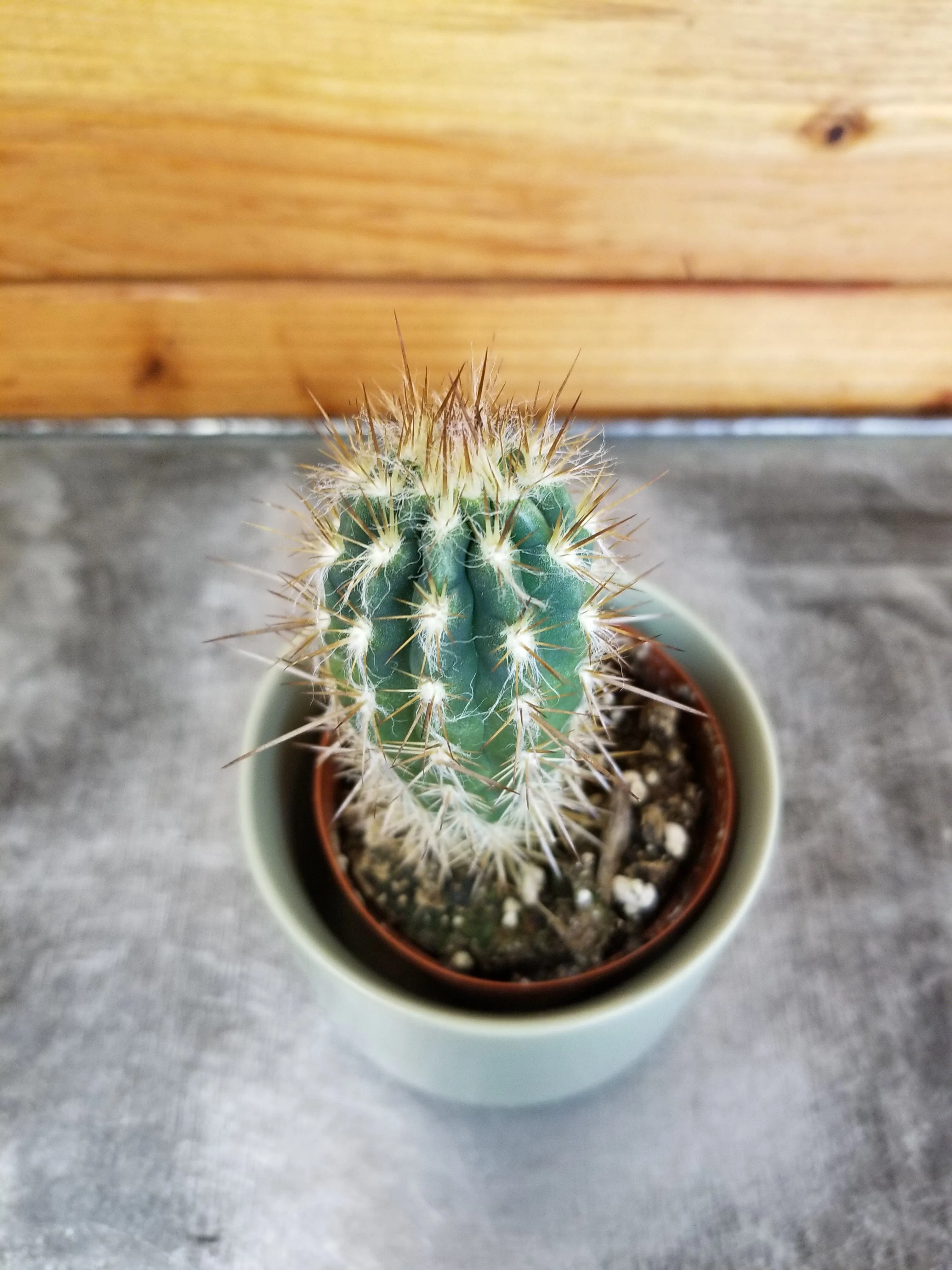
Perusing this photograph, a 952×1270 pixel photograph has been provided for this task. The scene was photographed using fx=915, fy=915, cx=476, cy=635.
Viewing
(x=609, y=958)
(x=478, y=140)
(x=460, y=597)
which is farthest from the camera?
(x=478, y=140)

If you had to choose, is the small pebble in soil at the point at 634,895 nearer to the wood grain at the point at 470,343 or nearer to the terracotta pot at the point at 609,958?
the terracotta pot at the point at 609,958

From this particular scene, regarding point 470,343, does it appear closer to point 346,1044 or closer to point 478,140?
point 478,140

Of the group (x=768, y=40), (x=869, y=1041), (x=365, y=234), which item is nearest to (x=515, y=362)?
(x=365, y=234)

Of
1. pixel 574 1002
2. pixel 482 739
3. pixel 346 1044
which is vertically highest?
pixel 482 739

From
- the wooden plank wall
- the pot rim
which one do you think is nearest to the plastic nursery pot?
the pot rim

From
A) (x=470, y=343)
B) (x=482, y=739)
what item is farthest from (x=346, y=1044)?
(x=470, y=343)

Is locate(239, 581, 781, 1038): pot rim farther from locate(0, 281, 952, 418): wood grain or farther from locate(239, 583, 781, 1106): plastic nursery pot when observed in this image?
locate(0, 281, 952, 418): wood grain

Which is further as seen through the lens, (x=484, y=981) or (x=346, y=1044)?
(x=346, y=1044)
